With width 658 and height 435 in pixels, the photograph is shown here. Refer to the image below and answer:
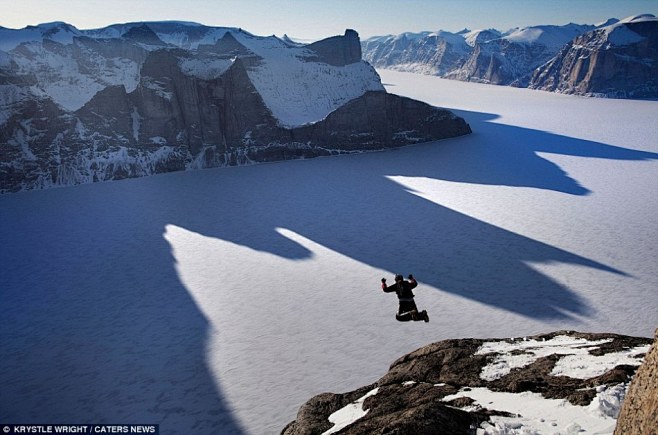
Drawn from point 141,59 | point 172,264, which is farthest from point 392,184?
point 141,59

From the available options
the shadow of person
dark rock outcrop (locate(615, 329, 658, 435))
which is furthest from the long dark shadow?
dark rock outcrop (locate(615, 329, 658, 435))

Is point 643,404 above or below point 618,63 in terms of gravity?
below

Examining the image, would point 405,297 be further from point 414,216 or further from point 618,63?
point 618,63

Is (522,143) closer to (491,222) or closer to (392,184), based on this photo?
(392,184)

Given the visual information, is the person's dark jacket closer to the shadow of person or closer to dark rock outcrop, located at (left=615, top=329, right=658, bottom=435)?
Answer: dark rock outcrop, located at (left=615, top=329, right=658, bottom=435)

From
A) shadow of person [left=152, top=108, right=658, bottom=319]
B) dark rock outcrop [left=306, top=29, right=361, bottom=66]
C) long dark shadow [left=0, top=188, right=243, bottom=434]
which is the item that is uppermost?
dark rock outcrop [left=306, top=29, right=361, bottom=66]

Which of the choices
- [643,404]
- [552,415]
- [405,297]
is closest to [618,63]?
[405,297]
